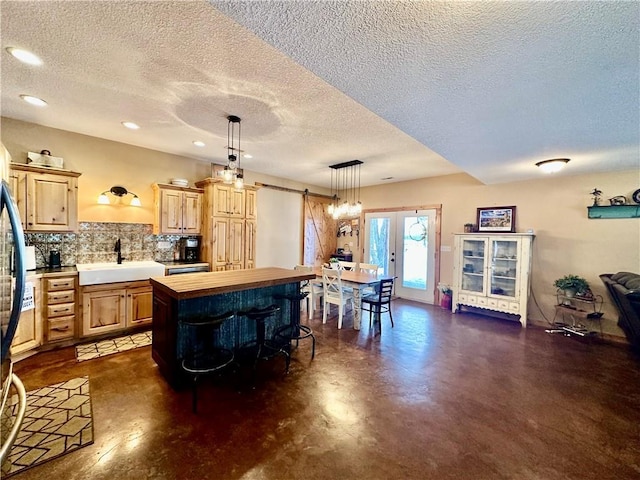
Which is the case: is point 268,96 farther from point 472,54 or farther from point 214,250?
point 214,250

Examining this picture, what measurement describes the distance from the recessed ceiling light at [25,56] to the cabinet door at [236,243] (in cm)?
299

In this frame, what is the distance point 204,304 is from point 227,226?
89.7 inches

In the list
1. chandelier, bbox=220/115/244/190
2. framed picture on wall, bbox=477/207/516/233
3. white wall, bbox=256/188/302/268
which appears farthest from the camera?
white wall, bbox=256/188/302/268

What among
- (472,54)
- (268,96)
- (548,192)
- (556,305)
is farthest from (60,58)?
(556,305)

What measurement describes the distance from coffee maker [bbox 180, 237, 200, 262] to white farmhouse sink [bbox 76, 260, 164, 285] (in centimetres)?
75

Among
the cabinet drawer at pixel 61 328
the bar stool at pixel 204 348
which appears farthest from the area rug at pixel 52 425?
the cabinet drawer at pixel 61 328

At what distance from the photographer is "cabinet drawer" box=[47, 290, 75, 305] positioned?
321 centimetres

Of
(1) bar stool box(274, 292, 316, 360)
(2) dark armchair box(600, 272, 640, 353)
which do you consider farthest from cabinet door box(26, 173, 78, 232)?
(2) dark armchair box(600, 272, 640, 353)

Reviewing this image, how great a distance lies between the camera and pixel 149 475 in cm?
166

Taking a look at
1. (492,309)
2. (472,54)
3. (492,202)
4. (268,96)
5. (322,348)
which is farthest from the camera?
(492,202)

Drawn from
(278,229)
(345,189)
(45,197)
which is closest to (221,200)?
(278,229)

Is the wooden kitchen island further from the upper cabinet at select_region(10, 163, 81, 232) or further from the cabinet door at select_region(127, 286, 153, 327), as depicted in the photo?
the upper cabinet at select_region(10, 163, 81, 232)

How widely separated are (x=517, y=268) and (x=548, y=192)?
1.44m

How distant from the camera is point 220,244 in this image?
473 centimetres
